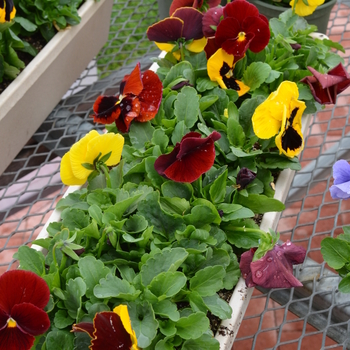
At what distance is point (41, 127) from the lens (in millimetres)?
1135

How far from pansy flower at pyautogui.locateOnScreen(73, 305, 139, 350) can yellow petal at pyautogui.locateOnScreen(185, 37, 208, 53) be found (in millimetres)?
553

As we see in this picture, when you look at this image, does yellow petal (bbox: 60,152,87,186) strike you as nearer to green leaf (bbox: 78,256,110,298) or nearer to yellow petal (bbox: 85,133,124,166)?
yellow petal (bbox: 85,133,124,166)

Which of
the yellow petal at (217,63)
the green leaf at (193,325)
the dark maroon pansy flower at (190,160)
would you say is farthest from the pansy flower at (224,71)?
the green leaf at (193,325)

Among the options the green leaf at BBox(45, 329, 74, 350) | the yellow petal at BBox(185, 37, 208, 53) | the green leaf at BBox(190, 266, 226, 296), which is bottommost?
the green leaf at BBox(190, 266, 226, 296)

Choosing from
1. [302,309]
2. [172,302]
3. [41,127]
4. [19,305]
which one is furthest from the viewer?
[41,127]

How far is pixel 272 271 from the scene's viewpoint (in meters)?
0.62

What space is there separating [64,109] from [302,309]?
0.74m

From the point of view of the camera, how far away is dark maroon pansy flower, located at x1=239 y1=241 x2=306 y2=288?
0.61m

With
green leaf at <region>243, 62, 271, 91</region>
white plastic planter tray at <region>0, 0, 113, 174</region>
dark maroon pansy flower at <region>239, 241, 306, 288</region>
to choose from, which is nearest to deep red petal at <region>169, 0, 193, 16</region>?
green leaf at <region>243, 62, 271, 91</region>

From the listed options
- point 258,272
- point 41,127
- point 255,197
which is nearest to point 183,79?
point 255,197

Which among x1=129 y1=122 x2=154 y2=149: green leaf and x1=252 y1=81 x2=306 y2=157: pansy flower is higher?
x1=129 y1=122 x2=154 y2=149: green leaf

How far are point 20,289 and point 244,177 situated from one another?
35 centimetres

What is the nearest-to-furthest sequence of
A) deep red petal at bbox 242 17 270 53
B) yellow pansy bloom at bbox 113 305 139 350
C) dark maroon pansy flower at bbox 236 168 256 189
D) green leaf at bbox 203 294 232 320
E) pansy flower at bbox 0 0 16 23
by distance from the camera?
yellow pansy bloom at bbox 113 305 139 350 → green leaf at bbox 203 294 232 320 → dark maroon pansy flower at bbox 236 168 256 189 → deep red petal at bbox 242 17 270 53 → pansy flower at bbox 0 0 16 23

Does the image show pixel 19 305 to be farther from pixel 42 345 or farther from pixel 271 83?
pixel 271 83
